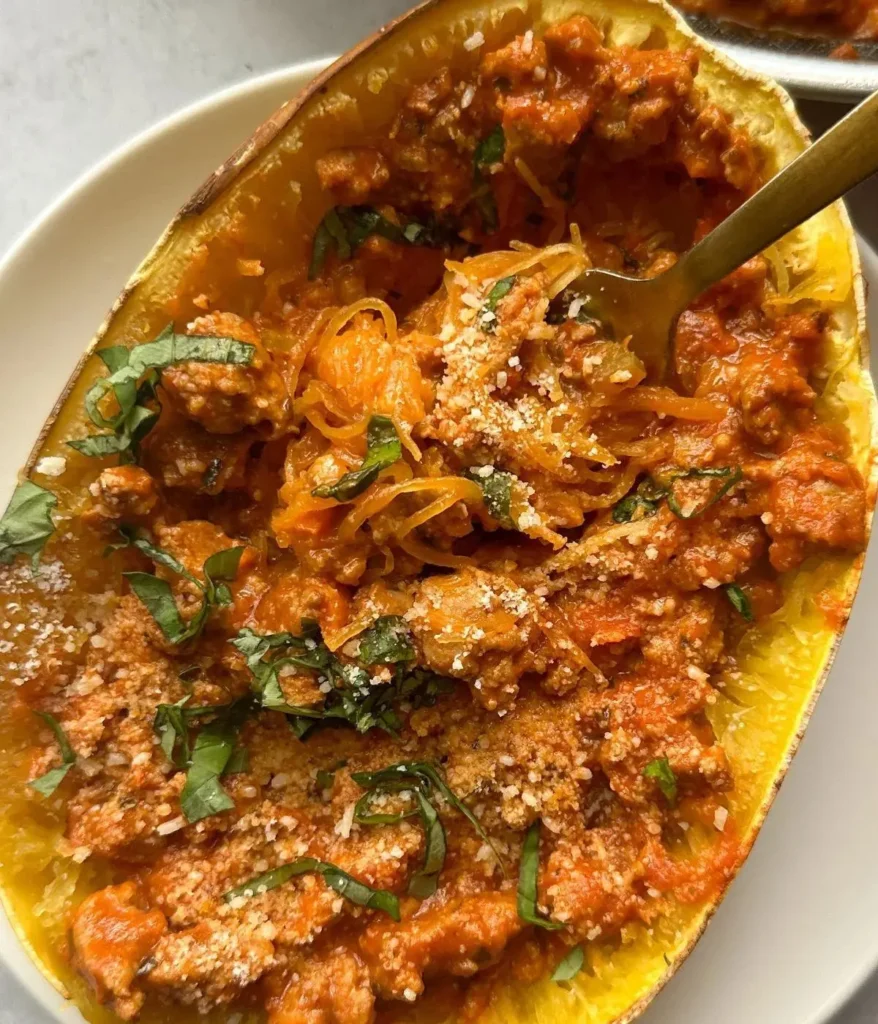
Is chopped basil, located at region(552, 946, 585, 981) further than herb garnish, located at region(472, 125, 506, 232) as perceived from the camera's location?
No

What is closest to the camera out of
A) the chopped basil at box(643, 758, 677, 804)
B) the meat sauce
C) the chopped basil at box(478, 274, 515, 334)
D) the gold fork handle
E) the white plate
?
the gold fork handle

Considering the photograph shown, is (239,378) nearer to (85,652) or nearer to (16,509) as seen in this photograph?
(16,509)

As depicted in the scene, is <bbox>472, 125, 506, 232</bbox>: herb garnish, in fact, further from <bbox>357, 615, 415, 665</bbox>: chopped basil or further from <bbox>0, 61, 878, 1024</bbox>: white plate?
<bbox>357, 615, 415, 665</bbox>: chopped basil

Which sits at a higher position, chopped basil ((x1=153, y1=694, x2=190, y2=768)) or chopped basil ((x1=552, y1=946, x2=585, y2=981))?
chopped basil ((x1=153, y1=694, x2=190, y2=768))

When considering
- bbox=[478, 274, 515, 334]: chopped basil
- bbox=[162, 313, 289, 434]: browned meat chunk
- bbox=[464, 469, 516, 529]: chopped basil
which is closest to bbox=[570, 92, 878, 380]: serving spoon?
bbox=[478, 274, 515, 334]: chopped basil

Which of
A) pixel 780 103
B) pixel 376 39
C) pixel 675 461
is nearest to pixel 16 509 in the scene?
pixel 376 39

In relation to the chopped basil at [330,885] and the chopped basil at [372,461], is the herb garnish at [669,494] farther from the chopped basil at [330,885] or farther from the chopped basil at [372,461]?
the chopped basil at [330,885]

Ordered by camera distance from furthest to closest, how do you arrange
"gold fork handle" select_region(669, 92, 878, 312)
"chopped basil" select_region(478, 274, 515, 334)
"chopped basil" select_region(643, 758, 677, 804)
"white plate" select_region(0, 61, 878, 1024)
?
"white plate" select_region(0, 61, 878, 1024) < "chopped basil" select_region(478, 274, 515, 334) < "chopped basil" select_region(643, 758, 677, 804) < "gold fork handle" select_region(669, 92, 878, 312)

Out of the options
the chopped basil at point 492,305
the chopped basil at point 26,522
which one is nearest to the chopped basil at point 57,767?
Answer: the chopped basil at point 26,522
